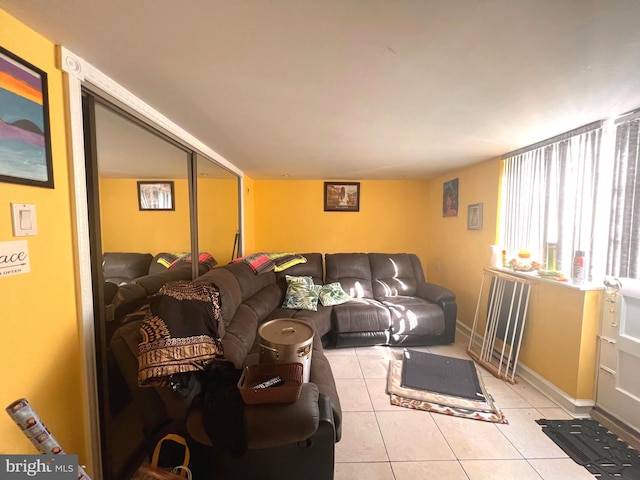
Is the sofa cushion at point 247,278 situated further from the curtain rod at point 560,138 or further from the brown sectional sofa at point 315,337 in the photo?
the curtain rod at point 560,138

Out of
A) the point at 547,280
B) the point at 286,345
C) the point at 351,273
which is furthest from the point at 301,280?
the point at 547,280

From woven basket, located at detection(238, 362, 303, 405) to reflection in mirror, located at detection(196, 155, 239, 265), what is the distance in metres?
1.47

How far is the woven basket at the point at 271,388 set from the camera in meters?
1.13

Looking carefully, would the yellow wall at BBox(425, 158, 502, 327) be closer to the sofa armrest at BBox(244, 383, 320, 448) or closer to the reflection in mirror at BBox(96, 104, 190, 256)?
the sofa armrest at BBox(244, 383, 320, 448)

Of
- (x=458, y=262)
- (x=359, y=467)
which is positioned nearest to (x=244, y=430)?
(x=359, y=467)

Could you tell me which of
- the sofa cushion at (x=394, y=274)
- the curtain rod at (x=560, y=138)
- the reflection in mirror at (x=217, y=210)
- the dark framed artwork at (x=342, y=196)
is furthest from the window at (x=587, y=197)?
the reflection in mirror at (x=217, y=210)

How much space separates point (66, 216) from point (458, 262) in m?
3.91

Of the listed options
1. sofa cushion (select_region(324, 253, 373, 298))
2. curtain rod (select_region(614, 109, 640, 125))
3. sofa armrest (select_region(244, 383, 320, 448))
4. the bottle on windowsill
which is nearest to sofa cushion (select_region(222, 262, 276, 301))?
sofa cushion (select_region(324, 253, 373, 298))

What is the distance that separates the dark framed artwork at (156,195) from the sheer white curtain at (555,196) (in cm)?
321

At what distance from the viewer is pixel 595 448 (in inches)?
64.1

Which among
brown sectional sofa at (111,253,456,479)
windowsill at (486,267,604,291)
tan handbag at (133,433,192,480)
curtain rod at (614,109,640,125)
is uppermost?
curtain rod at (614,109,640,125)

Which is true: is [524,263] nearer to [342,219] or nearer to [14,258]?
[342,219]

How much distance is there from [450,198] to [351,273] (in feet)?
5.95

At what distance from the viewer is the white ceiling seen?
2.88ft
